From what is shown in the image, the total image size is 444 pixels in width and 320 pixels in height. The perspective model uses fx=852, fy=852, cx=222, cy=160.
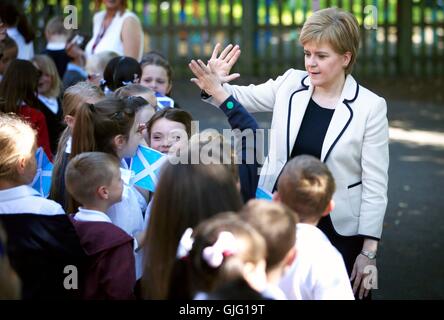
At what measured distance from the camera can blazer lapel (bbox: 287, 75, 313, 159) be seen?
4.02m

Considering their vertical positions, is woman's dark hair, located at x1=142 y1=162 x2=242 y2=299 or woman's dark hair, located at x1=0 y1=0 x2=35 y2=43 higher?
woman's dark hair, located at x1=0 y1=0 x2=35 y2=43

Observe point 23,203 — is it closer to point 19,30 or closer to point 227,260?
point 227,260

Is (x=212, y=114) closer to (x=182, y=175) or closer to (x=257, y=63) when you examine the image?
(x=257, y=63)

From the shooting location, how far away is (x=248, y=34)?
50.0ft

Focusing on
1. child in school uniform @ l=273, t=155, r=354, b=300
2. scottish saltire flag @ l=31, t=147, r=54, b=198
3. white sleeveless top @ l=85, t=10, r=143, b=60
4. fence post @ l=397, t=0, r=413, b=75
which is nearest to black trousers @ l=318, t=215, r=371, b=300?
child in school uniform @ l=273, t=155, r=354, b=300

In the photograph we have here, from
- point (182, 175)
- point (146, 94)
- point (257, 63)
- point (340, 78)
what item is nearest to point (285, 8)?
point (257, 63)

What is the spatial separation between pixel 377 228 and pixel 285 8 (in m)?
12.8

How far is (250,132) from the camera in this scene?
12.0 ft

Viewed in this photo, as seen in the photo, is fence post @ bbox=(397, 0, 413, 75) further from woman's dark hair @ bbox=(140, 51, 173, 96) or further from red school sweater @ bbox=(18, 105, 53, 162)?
red school sweater @ bbox=(18, 105, 53, 162)

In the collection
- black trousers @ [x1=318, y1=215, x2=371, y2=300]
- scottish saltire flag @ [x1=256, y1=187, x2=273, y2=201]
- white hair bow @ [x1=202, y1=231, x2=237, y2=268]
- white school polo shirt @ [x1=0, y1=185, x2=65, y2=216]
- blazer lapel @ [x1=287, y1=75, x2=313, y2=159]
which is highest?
blazer lapel @ [x1=287, y1=75, x2=313, y2=159]

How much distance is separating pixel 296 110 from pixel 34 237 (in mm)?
1378

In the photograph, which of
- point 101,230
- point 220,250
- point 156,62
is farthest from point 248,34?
point 220,250

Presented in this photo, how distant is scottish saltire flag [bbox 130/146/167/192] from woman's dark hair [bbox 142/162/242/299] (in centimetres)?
126

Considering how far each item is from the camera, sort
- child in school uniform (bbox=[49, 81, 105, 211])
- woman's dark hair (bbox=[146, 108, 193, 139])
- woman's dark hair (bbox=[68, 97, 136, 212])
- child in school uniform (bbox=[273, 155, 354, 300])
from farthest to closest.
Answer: woman's dark hair (bbox=[146, 108, 193, 139])
child in school uniform (bbox=[49, 81, 105, 211])
woman's dark hair (bbox=[68, 97, 136, 212])
child in school uniform (bbox=[273, 155, 354, 300])
